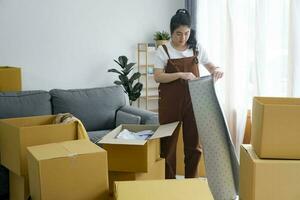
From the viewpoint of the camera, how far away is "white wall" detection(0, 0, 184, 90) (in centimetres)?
405

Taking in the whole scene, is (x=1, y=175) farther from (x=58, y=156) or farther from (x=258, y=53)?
(x=258, y=53)

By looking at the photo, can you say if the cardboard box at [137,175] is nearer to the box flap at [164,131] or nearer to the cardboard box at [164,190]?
the box flap at [164,131]

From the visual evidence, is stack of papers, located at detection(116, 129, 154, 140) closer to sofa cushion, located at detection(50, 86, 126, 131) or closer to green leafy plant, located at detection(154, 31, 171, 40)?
sofa cushion, located at detection(50, 86, 126, 131)

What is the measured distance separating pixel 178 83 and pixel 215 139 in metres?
0.52

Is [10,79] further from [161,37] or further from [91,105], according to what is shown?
[161,37]

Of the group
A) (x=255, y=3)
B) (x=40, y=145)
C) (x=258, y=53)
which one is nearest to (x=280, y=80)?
(x=258, y=53)

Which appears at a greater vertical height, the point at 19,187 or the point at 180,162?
the point at 19,187

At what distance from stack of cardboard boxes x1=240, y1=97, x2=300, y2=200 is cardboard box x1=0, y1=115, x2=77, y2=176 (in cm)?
109

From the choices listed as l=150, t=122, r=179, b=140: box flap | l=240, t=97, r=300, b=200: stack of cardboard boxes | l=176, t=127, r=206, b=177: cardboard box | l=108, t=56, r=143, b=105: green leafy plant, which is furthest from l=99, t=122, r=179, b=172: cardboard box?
l=108, t=56, r=143, b=105: green leafy plant

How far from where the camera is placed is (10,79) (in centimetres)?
346

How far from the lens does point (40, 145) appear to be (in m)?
2.08

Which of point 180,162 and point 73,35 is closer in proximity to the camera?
point 180,162

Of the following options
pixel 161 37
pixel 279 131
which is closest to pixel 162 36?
pixel 161 37

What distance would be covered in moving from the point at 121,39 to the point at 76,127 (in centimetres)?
248
